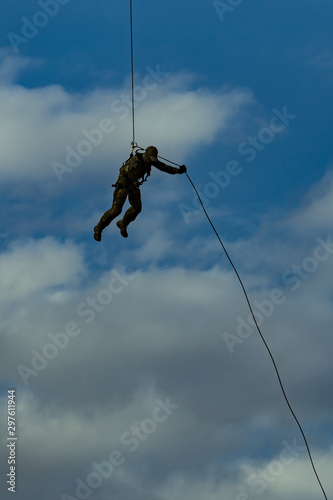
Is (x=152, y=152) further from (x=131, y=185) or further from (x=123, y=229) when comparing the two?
(x=123, y=229)

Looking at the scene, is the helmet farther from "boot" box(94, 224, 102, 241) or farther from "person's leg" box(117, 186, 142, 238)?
"boot" box(94, 224, 102, 241)

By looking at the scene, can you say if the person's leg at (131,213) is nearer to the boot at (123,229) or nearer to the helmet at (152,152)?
the boot at (123,229)

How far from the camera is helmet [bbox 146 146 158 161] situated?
19.2 meters

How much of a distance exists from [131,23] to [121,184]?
4.38 meters

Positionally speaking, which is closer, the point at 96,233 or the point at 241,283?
the point at 241,283

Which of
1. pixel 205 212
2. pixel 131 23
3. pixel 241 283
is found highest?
pixel 131 23

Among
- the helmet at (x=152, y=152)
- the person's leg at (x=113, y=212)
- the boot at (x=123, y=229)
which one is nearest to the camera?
the helmet at (x=152, y=152)

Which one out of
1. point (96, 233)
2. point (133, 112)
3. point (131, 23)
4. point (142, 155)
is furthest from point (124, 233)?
point (131, 23)

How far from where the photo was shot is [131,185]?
1989 cm

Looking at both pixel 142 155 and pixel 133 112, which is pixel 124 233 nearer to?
pixel 142 155

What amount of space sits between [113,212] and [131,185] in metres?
1.00

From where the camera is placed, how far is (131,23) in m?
17.9

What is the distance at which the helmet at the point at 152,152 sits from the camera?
Result: 19.2 m

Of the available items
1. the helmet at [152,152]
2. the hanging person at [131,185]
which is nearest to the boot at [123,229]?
the hanging person at [131,185]
